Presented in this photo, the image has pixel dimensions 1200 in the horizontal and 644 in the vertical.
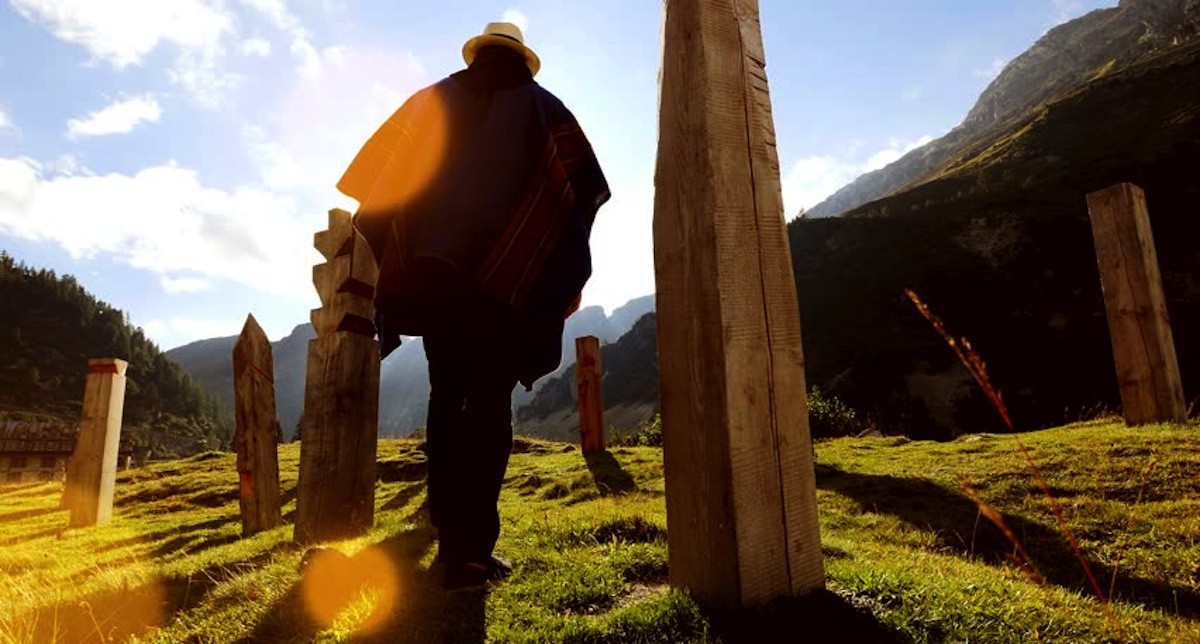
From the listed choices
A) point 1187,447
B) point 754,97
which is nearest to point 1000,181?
point 1187,447

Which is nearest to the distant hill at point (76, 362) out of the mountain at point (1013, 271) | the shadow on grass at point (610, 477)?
the mountain at point (1013, 271)

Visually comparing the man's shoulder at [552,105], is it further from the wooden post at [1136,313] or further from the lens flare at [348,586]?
the wooden post at [1136,313]

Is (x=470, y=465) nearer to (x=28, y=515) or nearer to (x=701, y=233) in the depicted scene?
(x=701, y=233)

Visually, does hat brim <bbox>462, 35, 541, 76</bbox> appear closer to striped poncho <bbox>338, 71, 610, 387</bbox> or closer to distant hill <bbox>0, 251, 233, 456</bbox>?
striped poncho <bbox>338, 71, 610, 387</bbox>

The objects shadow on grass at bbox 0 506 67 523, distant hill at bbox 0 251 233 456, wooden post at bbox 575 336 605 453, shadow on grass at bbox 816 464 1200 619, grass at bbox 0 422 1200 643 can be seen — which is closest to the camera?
grass at bbox 0 422 1200 643

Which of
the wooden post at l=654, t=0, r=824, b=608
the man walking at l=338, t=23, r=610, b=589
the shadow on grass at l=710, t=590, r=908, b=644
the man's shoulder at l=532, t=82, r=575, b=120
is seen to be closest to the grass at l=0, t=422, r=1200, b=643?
the shadow on grass at l=710, t=590, r=908, b=644

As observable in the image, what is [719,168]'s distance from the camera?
7.68 ft

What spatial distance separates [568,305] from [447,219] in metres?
0.70

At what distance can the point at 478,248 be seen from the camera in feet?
9.30

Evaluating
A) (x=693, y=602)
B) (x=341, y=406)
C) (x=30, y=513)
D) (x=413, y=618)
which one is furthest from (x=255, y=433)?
(x=30, y=513)

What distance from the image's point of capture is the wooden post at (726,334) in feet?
7.09

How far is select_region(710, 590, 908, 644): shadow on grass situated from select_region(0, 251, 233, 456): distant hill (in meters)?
103

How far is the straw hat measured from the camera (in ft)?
10.5

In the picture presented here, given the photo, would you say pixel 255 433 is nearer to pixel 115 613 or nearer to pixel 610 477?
pixel 115 613
